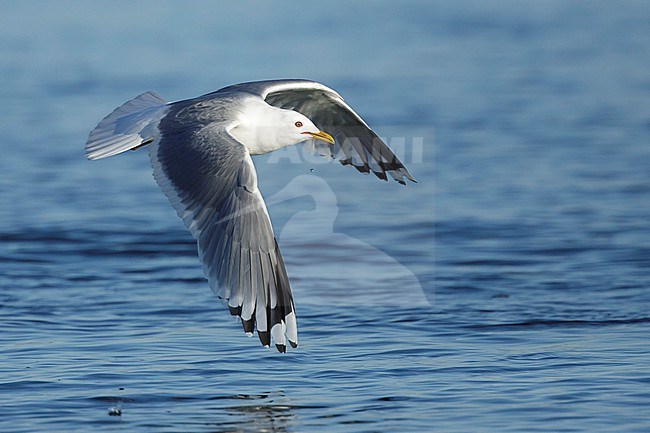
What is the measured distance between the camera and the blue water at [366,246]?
22.0 ft

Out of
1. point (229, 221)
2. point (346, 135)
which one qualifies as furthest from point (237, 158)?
point (346, 135)

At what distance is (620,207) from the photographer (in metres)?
11.7

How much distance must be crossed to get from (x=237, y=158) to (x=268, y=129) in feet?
2.96

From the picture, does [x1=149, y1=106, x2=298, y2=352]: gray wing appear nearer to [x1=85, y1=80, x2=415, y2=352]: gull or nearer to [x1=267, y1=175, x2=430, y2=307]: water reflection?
[x1=85, y1=80, x2=415, y2=352]: gull

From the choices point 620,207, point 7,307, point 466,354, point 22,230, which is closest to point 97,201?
point 22,230

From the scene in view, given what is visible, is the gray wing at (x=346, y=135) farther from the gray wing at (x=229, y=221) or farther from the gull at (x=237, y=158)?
the gray wing at (x=229, y=221)

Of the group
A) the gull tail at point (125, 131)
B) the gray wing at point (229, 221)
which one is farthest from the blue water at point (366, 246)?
the gull tail at point (125, 131)

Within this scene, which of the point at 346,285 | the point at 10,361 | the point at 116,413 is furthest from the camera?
the point at 346,285

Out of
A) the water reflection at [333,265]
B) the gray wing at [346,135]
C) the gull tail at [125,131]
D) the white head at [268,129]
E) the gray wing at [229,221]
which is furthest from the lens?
the water reflection at [333,265]

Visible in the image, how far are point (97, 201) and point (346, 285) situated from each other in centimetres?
365

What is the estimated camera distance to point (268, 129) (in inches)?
302

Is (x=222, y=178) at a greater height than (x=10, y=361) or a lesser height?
greater

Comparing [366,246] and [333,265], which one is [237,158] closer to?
[333,265]

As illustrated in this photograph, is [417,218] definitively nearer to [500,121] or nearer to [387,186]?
[387,186]
